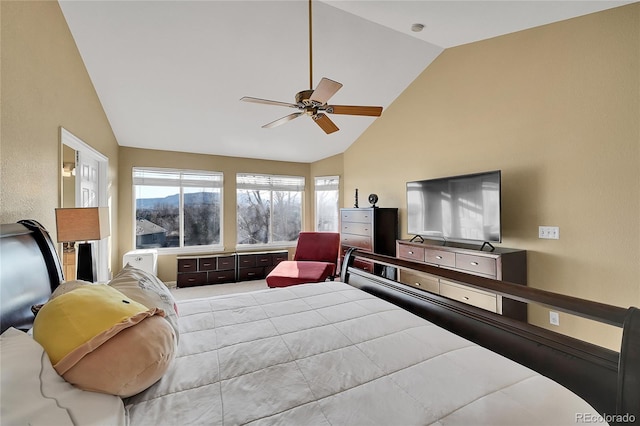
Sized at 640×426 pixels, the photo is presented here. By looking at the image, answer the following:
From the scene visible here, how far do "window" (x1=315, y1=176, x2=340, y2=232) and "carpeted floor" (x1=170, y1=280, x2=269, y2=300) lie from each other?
6.03ft

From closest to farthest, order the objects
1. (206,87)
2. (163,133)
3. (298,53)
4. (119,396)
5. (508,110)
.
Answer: (119,396), (508,110), (298,53), (206,87), (163,133)

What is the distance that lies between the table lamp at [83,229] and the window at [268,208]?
10.9 ft

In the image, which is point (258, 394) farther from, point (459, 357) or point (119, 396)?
point (459, 357)

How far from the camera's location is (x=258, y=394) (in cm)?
90

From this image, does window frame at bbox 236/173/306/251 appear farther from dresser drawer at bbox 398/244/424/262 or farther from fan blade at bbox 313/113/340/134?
fan blade at bbox 313/113/340/134

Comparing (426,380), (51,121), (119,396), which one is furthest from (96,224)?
(426,380)

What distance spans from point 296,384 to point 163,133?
4610 mm

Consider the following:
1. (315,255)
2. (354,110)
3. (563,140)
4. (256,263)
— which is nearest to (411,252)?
(315,255)

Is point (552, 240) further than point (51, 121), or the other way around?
point (552, 240)

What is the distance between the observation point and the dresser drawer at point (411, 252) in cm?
331

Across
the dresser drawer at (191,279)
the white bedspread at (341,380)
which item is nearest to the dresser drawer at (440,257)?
the white bedspread at (341,380)

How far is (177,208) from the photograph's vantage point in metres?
5.10

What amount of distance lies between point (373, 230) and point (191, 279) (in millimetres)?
3359

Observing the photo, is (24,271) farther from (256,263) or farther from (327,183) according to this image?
(327,183)
